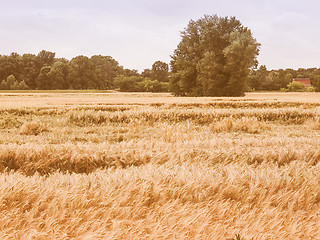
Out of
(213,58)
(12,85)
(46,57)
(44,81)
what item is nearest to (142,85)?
(44,81)

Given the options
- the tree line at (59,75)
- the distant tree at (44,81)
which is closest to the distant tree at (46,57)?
the tree line at (59,75)

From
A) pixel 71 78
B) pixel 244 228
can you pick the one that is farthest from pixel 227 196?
pixel 71 78

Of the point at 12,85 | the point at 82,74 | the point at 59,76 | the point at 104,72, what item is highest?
the point at 104,72

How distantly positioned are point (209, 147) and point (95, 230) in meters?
2.77

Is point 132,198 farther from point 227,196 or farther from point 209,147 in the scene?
point 209,147

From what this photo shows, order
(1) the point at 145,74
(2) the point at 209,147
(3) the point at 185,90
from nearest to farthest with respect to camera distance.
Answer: (2) the point at 209,147 → (3) the point at 185,90 → (1) the point at 145,74

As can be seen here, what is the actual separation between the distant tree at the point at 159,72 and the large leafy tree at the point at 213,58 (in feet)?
162

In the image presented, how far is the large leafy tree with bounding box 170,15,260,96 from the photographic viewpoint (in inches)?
1384

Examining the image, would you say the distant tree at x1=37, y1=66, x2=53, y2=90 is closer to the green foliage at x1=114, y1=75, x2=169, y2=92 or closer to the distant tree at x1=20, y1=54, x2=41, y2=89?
the distant tree at x1=20, y1=54, x2=41, y2=89

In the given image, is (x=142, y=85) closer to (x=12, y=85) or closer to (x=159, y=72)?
(x=159, y=72)

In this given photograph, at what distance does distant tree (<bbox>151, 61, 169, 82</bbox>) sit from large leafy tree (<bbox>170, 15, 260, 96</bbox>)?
162 feet

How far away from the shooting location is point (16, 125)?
8898mm

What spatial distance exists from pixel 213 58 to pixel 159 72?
2292 inches

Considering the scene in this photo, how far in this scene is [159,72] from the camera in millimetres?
93938
